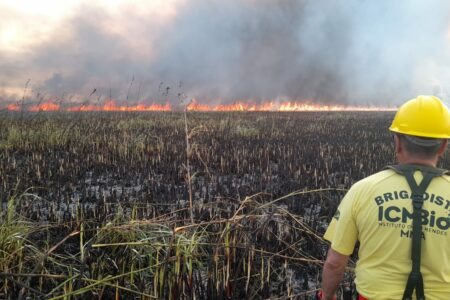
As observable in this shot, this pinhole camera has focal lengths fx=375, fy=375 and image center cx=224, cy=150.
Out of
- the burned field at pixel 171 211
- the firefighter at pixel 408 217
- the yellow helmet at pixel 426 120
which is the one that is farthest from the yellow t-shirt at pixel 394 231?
the burned field at pixel 171 211

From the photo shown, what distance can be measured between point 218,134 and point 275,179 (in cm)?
671

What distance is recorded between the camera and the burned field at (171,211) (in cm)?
322

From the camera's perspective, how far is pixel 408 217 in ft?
5.93

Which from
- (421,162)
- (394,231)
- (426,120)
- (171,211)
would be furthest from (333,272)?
(171,211)

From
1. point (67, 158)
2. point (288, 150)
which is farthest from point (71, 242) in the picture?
point (288, 150)

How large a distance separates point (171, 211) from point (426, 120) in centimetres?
395

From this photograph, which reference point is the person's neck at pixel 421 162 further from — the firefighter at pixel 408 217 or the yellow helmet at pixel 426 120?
the yellow helmet at pixel 426 120

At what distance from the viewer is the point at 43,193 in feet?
21.4

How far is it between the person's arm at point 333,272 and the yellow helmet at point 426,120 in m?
0.75

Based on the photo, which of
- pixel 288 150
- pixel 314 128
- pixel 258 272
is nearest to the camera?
pixel 258 272

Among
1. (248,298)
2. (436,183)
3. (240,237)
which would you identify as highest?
(436,183)

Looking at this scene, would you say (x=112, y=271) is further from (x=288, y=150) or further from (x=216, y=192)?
(x=288, y=150)

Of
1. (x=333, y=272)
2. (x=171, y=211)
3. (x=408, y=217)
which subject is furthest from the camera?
(x=171, y=211)

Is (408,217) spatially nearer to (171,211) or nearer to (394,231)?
(394,231)
